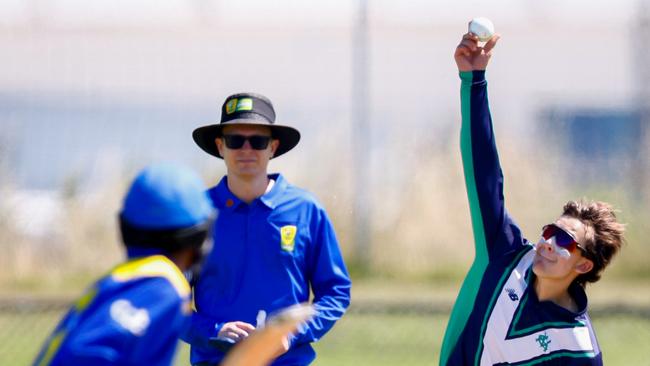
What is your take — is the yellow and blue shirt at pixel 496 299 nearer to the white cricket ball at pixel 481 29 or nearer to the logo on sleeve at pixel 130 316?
the white cricket ball at pixel 481 29

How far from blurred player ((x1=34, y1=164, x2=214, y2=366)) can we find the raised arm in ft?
5.20

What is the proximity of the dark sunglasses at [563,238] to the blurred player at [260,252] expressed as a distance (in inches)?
43.8

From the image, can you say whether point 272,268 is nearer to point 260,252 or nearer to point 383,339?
point 260,252

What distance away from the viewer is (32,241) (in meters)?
13.6

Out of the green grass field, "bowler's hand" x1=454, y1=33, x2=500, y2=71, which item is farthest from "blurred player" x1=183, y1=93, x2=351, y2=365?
the green grass field

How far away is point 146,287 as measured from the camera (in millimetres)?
2799

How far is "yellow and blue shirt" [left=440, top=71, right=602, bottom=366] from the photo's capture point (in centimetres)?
423

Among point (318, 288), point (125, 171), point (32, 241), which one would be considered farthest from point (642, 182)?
point (318, 288)

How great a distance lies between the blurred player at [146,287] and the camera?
273 centimetres

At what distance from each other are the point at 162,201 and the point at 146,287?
0.21 m

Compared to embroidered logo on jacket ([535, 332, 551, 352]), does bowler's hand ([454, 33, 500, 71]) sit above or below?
above

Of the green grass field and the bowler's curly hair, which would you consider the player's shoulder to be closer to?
the bowler's curly hair

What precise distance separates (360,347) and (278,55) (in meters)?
6.59

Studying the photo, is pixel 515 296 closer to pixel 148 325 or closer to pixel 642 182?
pixel 148 325
